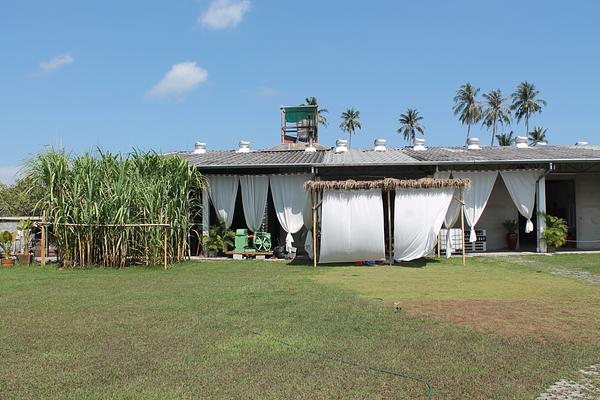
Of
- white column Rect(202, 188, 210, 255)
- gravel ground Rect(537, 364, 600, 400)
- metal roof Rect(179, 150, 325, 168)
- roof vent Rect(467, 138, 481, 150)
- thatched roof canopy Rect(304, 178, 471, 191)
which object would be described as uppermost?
roof vent Rect(467, 138, 481, 150)

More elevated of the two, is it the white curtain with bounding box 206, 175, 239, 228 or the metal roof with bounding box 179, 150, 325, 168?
the metal roof with bounding box 179, 150, 325, 168

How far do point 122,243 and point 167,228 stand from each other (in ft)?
3.69

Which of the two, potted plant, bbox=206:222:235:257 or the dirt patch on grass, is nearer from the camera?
the dirt patch on grass

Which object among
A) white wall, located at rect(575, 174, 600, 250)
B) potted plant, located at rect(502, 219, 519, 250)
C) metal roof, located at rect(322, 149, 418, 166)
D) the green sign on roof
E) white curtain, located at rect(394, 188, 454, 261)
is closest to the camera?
white curtain, located at rect(394, 188, 454, 261)

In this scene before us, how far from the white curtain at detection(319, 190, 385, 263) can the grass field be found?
237cm

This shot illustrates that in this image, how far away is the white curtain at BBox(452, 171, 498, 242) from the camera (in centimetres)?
1512

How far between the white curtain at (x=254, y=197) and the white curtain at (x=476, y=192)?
549 cm

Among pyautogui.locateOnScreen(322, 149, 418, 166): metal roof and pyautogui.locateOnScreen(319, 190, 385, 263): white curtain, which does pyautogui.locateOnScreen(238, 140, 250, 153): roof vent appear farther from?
pyautogui.locateOnScreen(319, 190, 385, 263): white curtain

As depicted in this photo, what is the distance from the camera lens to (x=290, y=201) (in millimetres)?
15078

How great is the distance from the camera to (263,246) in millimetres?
15156

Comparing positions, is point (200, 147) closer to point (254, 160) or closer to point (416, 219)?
point (254, 160)

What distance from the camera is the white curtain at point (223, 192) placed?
15.4 m

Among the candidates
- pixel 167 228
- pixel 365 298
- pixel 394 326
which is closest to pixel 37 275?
pixel 167 228

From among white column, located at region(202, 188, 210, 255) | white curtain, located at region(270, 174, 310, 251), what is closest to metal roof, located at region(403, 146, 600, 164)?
white curtain, located at region(270, 174, 310, 251)
